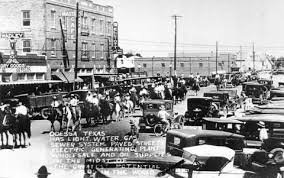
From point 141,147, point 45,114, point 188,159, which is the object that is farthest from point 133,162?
point 45,114

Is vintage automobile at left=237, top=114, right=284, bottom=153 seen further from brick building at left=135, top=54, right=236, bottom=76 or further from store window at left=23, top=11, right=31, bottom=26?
brick building at left=135, top=54, right=236, bottom=76

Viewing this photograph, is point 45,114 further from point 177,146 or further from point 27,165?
point 177,146

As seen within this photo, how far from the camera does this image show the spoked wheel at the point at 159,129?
68.3ft

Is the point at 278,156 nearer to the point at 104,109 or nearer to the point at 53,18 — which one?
the point at 104,109

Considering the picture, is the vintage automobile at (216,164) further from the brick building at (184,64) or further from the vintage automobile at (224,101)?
the brick building at (184,64)

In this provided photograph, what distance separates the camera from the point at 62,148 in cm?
1700

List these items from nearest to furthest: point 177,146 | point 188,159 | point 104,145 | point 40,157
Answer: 1. point 188,159
2. point 177,146
3. point 40,157
4. point 104,145

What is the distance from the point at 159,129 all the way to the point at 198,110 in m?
4.35

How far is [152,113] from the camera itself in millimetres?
22719

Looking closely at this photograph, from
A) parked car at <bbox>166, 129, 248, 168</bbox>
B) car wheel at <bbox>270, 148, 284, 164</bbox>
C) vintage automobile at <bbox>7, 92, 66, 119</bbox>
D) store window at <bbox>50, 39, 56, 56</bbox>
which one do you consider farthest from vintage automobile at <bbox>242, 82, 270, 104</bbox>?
car wheel at <bbox>270, 148, 284, 164</bbox>

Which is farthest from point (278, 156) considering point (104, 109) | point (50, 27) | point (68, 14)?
point (68, 14)

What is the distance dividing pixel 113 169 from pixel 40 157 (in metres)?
6.28

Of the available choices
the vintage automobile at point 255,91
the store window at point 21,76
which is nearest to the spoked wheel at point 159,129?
the vintage automobile at point 255,91

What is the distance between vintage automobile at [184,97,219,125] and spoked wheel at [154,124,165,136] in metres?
3.94
